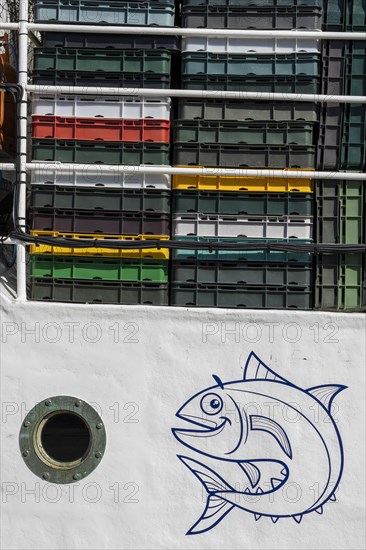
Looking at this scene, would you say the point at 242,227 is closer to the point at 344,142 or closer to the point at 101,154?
the point at 344,142

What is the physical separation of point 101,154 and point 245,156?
1323 mm

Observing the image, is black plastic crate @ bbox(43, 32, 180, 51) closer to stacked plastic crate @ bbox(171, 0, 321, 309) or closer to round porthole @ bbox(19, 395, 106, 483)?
stacked plastic crate @ bbox(171, 0, 321, 309)

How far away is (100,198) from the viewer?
720 cm

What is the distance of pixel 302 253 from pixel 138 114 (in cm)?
197

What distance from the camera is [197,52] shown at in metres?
7.24

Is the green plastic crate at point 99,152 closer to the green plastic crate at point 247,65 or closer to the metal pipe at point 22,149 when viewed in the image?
the metal pipe at point 22,149

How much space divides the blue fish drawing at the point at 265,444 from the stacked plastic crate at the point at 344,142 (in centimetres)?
104

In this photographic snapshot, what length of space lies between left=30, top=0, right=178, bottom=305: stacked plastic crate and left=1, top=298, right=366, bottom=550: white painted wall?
43 cm

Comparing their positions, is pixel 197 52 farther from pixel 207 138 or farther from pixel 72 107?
pixel 72 107

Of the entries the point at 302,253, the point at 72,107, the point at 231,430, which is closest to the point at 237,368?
the point at 231,430

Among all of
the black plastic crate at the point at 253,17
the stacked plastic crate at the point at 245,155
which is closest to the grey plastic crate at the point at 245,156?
the stacked plastic crate at the point at 245,155

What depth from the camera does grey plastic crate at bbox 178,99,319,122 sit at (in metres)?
7.25

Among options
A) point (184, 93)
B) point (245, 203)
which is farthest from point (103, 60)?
point (245, 203)

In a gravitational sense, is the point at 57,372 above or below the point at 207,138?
below
